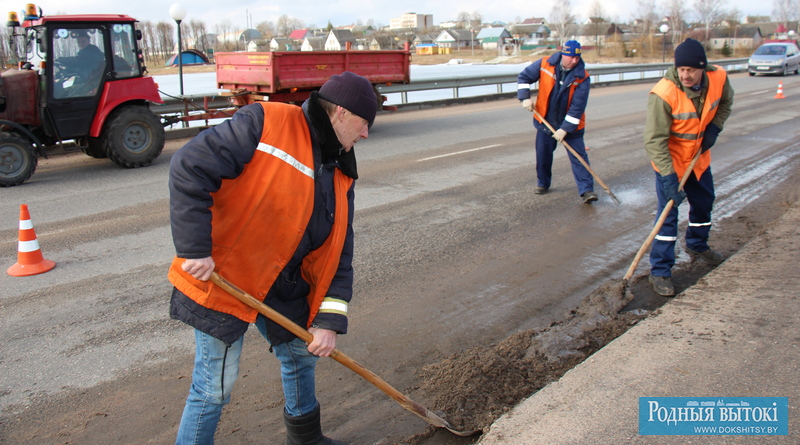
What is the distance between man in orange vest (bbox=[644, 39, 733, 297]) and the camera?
448 cm

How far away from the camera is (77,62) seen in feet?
28.6

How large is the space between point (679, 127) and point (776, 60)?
30.6 meters

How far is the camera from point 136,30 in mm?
9359

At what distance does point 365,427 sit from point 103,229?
435cm

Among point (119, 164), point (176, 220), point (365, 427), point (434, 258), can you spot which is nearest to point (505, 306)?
point (434, 258)

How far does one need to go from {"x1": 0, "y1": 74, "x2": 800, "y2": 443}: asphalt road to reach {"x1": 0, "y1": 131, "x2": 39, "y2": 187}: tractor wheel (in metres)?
0.23

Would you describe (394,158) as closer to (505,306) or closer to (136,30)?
(136,30)

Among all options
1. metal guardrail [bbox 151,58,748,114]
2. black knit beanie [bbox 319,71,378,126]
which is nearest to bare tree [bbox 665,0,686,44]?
metal guardrail [bbox 151,58,748,114]

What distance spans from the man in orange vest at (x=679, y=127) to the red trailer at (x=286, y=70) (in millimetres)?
8235

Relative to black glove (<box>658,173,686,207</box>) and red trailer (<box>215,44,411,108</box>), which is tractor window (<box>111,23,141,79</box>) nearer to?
red trailer (<box>215,44,411,108</box>)

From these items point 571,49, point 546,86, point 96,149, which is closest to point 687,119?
point 571,49

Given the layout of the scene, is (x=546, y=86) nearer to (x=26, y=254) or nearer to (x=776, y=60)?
(x=26, y=254)

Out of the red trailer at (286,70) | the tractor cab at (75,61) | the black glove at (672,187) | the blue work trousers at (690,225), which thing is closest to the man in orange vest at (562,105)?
the blue work trousers at (690,225)

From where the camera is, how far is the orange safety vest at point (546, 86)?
7223 mm
